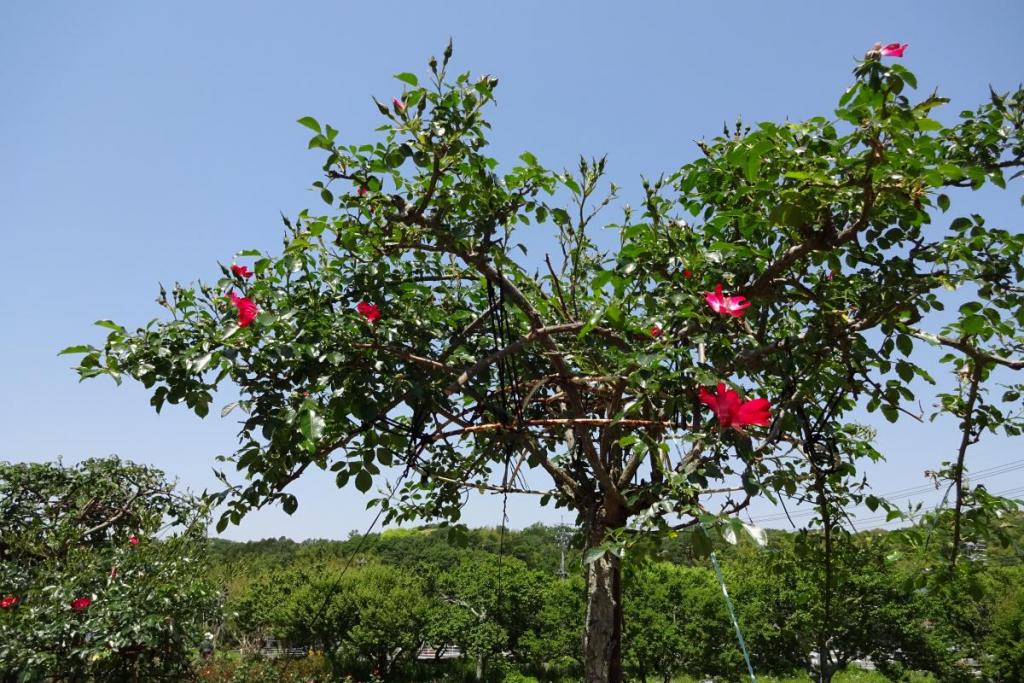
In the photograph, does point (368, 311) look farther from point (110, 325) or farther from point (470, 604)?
point (470, 604)

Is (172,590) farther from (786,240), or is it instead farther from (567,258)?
(786,240)

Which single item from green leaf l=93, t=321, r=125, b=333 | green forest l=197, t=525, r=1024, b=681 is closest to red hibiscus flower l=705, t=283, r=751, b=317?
green leaf l=93, t=321, r=125, b=333

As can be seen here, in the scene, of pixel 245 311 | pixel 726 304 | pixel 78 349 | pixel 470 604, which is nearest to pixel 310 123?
pixel 245 311

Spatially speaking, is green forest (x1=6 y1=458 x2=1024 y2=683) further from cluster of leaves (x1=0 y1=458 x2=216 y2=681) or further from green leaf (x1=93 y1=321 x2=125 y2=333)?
green leaf (x1=93 y1=321 x2=125 y2=333)

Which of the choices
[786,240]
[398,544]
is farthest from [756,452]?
[398,544]

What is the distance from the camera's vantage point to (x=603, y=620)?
2115mm

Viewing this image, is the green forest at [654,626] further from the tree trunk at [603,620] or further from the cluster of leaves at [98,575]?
the tree trunk at [603,620]

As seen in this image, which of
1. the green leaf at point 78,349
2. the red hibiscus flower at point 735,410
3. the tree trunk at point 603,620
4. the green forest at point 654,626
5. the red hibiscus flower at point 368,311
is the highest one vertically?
the red hibiscus flower at point 368,311

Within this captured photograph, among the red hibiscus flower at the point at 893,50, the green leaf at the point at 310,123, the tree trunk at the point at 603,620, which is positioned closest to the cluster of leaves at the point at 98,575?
the tree trunk at the point at 603,620

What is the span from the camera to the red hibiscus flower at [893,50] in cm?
111

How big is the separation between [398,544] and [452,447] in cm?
3007

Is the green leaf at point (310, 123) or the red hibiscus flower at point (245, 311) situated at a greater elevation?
the green leaf at point (310, 123)

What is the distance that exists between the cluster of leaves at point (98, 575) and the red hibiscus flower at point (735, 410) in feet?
13.6

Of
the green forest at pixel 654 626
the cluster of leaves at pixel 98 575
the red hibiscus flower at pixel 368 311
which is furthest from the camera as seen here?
the green forest at pixel 654 626
